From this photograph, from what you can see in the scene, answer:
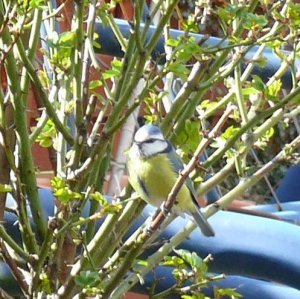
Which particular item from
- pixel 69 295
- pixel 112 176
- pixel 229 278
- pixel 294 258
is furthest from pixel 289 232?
pixel 112 176

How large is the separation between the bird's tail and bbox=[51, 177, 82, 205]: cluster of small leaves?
0.82 feet

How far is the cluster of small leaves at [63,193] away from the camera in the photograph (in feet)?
3.44

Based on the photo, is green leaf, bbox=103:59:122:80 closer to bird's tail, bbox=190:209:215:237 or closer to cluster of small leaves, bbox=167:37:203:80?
cluster of small leaves, bbox=167:37:203:80

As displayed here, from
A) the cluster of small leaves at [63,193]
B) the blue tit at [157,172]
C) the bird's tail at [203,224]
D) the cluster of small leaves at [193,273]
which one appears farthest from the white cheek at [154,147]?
the cluster of small leaves at [63,193]

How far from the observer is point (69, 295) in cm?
118

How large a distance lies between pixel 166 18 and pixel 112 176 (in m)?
1.64

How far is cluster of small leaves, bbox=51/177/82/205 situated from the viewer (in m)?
1.05

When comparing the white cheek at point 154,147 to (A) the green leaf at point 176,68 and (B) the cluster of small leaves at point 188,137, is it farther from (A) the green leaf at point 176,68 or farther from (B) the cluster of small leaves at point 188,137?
(A) the green leaf at point 176,68

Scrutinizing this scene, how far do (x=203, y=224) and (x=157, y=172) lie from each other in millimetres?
288

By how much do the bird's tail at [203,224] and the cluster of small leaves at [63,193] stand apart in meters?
0.25

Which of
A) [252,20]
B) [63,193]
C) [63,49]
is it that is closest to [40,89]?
[63,49]

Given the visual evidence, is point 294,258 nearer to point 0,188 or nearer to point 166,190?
point 166,190

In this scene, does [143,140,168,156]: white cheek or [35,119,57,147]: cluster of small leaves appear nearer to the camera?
[35,119,57,147]: cluster of small leaves

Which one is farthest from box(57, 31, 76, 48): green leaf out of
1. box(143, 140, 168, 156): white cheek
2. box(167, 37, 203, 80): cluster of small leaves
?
box(143, 140, 168, 156): white cheek
